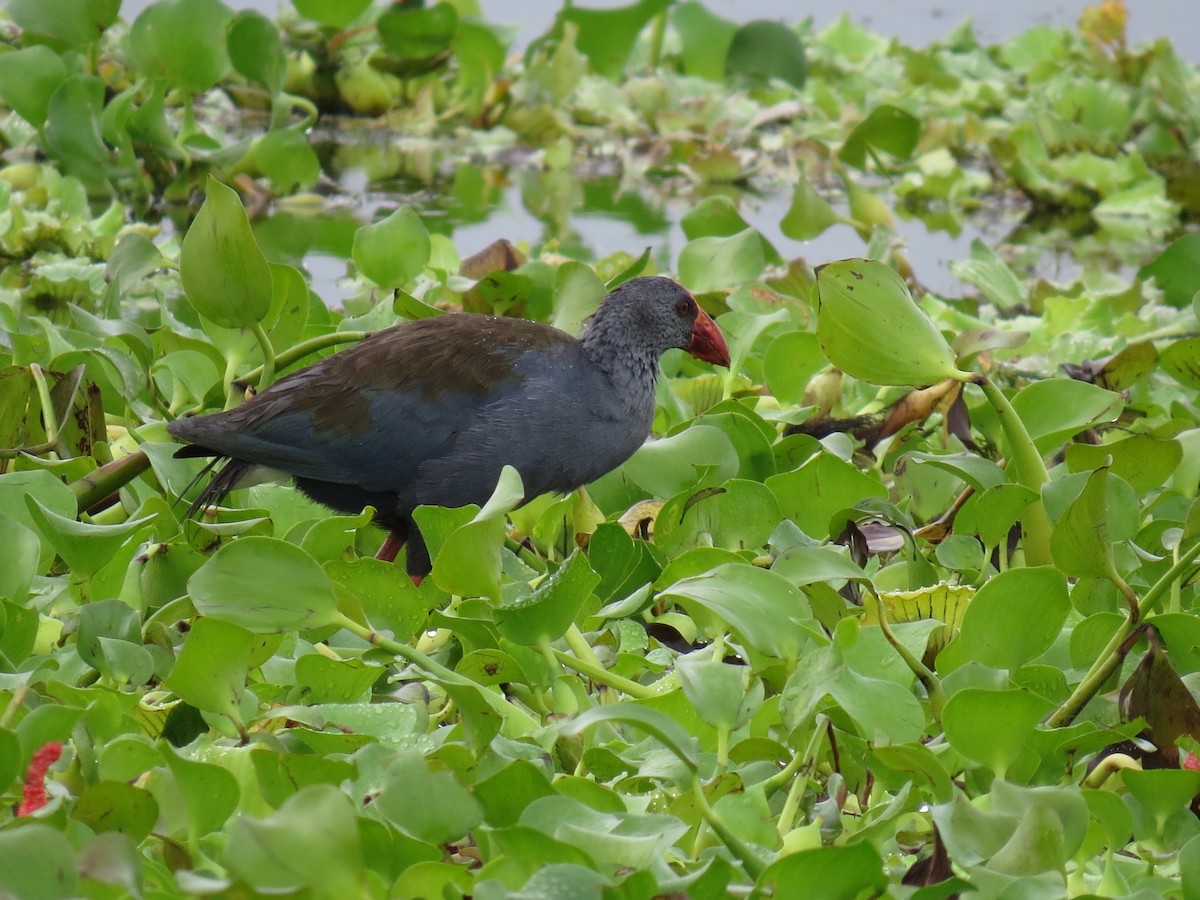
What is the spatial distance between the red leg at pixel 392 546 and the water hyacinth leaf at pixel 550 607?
937 mm

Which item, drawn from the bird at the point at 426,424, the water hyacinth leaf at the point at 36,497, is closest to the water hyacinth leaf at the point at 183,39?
the bird at the point at 426,424

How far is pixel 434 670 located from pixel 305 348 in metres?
1.04

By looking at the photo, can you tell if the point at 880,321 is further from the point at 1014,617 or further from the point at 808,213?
the point at 808,213

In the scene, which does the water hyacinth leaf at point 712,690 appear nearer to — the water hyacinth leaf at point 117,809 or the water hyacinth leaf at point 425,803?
the water hyacinth leaf at point 425,803

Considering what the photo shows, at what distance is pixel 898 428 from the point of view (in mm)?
2738

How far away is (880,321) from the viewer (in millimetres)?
2059

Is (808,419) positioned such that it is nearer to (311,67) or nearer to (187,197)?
(187,197)

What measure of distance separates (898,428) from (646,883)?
1557 mm

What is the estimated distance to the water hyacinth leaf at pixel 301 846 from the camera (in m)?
1.20

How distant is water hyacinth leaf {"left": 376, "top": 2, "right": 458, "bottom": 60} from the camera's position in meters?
6.10

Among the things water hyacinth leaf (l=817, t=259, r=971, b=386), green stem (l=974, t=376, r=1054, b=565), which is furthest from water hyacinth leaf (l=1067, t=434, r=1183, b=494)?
water hyacinth leaf (l=817, t=259, r=971, b=386)

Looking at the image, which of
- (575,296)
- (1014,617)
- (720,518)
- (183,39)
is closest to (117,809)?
(1014,617)

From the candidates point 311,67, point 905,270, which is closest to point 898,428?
point 905,270

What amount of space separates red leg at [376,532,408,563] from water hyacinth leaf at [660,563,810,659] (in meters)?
1.04
